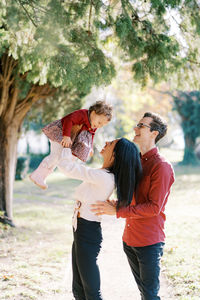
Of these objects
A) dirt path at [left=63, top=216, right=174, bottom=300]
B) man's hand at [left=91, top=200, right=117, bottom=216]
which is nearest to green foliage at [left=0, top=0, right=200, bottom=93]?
man's hand at [left=91, top=200, right=117, bottom=216]

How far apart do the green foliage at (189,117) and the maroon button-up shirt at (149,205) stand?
72.1 ft

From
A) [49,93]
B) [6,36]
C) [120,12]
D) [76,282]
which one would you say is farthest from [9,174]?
[76,282]

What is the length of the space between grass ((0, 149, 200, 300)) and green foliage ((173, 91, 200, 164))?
42.8 feet

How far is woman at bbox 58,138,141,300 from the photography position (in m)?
2.51

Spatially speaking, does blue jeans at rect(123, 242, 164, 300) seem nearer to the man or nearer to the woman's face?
the man

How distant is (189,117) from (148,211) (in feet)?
77.7

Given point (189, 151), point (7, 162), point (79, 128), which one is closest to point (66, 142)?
point (79, 128)

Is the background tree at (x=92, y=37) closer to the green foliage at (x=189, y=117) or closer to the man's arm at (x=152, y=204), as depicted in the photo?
the man's arm at (x=152, y=204)

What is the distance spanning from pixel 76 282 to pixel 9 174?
17.8ft

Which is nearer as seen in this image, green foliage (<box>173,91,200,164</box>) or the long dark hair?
the long dark hair

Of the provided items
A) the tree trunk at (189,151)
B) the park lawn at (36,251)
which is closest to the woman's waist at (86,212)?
the park lawn at (36,251)

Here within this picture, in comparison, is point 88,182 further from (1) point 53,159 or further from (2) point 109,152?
(1) point 53,159

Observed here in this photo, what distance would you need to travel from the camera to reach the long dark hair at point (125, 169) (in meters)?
2.51

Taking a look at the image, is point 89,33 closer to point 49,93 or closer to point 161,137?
point 161,137
